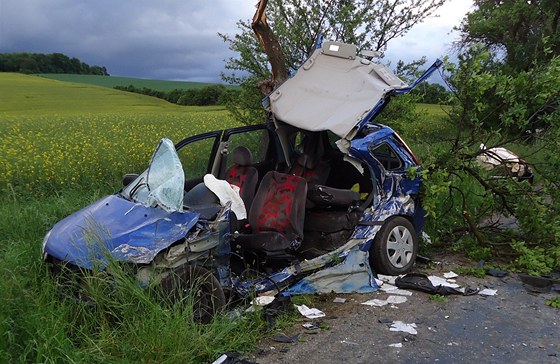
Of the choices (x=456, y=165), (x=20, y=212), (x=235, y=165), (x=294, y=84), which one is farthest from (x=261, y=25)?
(x=20, y=212)

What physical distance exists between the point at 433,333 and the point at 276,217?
200cm

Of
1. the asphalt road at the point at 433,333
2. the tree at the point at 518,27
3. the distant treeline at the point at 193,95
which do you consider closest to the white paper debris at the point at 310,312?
the asphalt road at the point at 433,333

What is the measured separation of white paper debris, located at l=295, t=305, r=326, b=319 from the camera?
17.1 ft

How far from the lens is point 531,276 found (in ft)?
20.7

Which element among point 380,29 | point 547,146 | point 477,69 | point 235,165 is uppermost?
point 380,29

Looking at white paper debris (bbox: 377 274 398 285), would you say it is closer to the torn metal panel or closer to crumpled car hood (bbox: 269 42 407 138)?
the torn metal panel

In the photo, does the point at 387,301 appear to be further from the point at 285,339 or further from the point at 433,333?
the point at 285,339

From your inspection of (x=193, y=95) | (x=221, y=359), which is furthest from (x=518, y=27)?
(x=193, y=95)

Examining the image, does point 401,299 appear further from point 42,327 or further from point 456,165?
point 42,327

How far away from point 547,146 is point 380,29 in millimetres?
4551

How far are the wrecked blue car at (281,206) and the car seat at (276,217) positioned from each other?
0.04ft

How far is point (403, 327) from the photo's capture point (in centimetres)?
499

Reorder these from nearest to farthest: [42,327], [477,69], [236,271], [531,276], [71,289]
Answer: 1. [42,327]
2. [71,289]
3. [236,271]
4. [531,276]
5. [477,69]

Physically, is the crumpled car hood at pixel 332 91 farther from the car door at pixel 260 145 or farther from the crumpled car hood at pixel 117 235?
the crumpled car hood at pixel 117 235
